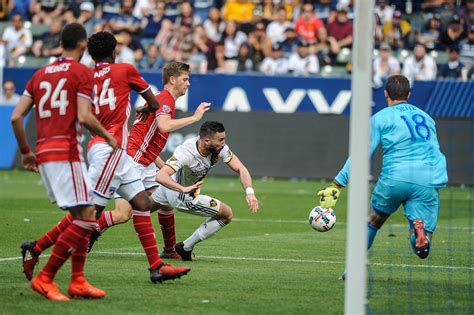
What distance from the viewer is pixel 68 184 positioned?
8734mm

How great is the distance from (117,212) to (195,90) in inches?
586

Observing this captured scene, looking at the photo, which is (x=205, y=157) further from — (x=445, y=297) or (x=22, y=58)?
(x=22, y=58)

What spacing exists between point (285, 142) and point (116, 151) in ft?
47.0

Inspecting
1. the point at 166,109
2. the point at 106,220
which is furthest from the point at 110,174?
the point at 106,220

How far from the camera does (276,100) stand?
26.1m

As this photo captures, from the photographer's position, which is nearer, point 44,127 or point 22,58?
point 44,127

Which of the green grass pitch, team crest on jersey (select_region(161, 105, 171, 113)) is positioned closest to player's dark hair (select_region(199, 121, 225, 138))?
team crest on jersey (select_region(161, 105, 171, 113))

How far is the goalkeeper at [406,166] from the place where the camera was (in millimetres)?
10383

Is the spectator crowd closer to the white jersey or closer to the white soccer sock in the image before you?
the white jersey

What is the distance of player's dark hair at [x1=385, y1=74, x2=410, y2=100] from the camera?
415 inches

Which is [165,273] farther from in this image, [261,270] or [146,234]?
[261,270]

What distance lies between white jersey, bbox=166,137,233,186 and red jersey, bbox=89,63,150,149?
184 cm

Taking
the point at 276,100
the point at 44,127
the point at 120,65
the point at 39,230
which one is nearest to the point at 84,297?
the point at 44,127

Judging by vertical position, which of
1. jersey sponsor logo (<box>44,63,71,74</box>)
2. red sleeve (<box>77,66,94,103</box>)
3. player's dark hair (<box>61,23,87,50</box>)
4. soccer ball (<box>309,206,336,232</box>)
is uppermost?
player's dark hair (<box>61,23,87,50</box>)
